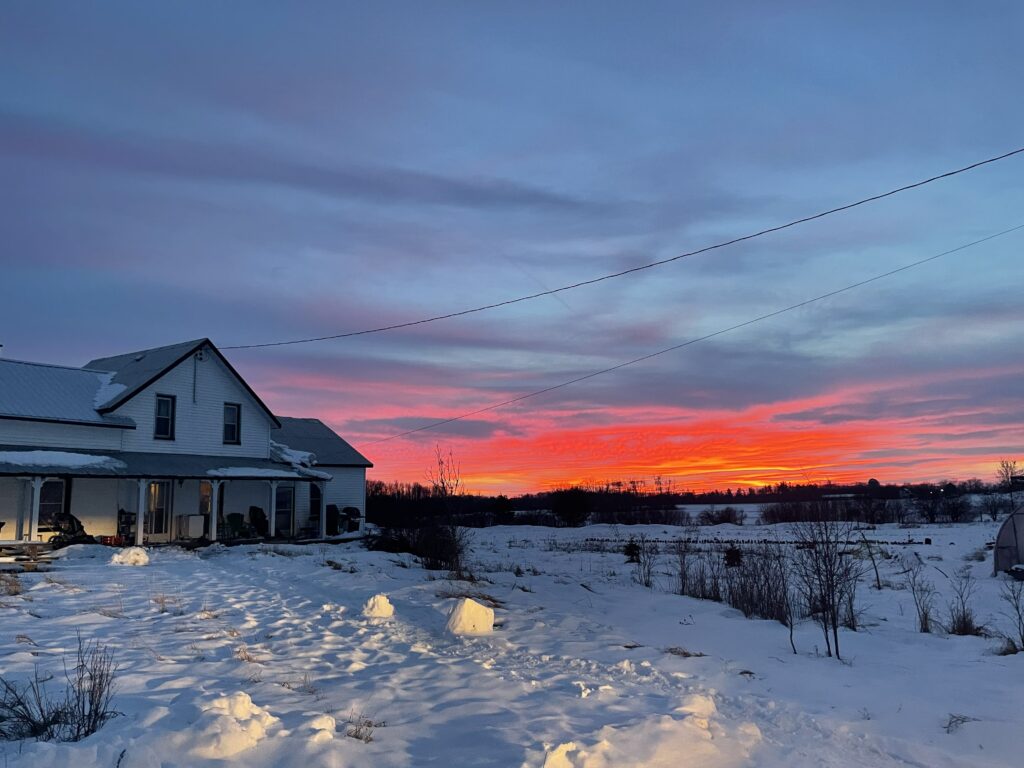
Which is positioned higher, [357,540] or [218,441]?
[218,441]

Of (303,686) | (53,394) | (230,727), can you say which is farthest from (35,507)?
(230,727)

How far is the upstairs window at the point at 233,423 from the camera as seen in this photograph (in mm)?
29125

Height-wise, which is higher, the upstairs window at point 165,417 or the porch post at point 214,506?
the upstairs window at point 165,417

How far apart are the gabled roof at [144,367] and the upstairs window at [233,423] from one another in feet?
2.62

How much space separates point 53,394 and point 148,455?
348 cm

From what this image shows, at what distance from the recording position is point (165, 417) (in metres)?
27.0

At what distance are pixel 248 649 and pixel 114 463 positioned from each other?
1703 centimetres

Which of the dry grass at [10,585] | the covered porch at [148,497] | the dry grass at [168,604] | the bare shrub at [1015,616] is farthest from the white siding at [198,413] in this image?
the bare shrub at [1015,616]

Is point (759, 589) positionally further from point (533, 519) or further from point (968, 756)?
point (533, 519)

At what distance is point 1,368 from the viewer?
2478 cm

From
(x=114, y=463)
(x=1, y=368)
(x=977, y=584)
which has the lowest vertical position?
(x=977, y=584)

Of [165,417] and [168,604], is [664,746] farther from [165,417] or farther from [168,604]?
[165,417]

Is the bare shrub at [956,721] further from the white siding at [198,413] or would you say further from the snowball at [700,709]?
the white siding at [198,413]

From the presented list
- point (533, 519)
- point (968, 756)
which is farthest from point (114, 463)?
point (533, 519)
